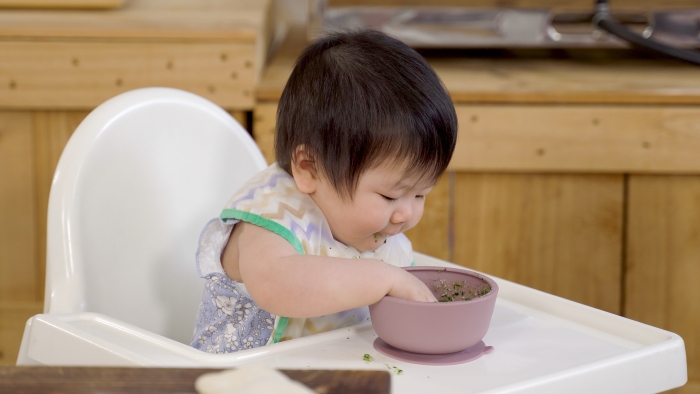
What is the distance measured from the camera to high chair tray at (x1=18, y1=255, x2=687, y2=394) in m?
0.62

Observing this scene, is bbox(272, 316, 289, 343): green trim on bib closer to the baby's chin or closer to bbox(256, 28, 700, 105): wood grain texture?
the baby's chin

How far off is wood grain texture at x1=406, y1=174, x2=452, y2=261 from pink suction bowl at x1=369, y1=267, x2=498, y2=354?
854 mm

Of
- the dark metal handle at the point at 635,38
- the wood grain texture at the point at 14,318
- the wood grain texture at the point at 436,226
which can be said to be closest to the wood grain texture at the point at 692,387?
the wood grain texture at the point at 436,226

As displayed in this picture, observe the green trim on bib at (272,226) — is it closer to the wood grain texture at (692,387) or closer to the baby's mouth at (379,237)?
the baby's mouth at (379,237)

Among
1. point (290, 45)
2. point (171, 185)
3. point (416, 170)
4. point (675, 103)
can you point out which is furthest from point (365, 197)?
point (290, 45)

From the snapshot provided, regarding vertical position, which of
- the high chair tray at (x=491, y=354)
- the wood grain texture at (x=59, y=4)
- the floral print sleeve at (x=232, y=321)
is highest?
the wood grain texture at (x=59, y=4)

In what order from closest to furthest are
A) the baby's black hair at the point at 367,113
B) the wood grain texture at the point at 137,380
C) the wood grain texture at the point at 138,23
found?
the wood grain texture at the point at 137,380, the baby's black hair at the point at 367,113, the wood grain texture at the point at 138,23

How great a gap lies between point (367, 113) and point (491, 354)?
9.5 inches

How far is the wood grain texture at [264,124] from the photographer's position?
58.7 inches

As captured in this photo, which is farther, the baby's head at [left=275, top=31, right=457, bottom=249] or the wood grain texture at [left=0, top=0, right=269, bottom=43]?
the wood grain texture at [left=0, top=0, right=269, bottom=43]

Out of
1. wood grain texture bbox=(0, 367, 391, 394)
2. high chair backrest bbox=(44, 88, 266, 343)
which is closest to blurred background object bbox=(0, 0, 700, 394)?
high chair backrest bbox=(44, 88, 266, 343)

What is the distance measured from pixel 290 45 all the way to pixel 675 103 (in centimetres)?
88

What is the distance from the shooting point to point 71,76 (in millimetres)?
1478

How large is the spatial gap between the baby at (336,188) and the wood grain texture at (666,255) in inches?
34.1
